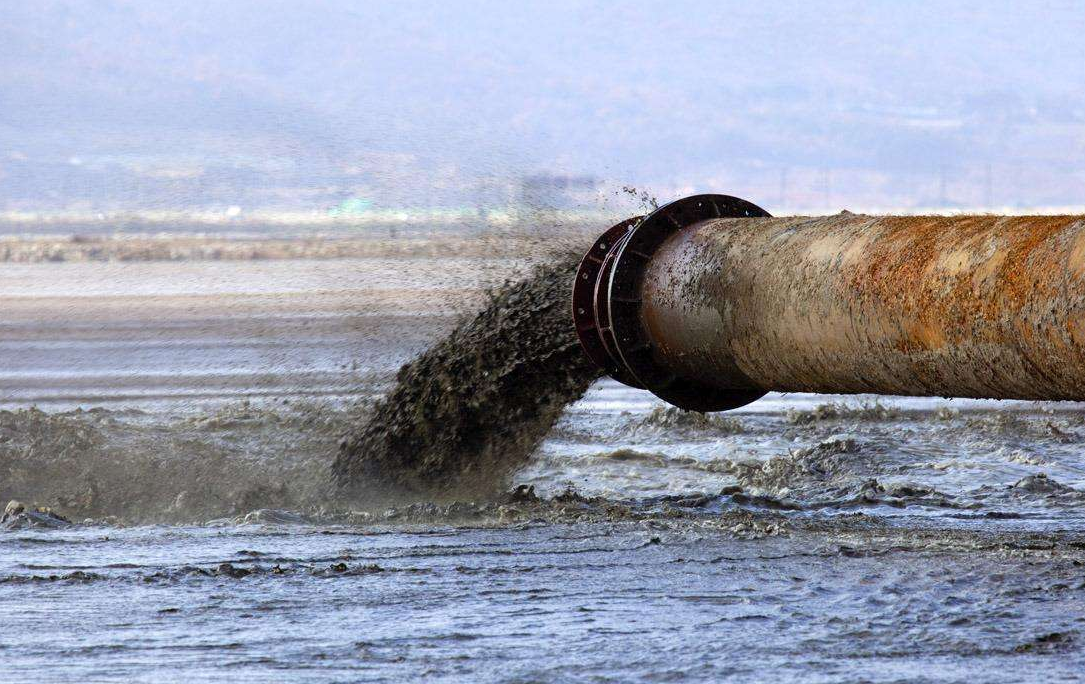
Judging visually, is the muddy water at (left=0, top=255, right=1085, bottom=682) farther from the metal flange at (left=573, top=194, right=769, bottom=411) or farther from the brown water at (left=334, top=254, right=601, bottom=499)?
the metal flange at (left=573, top=194, right=769, bottom=411)

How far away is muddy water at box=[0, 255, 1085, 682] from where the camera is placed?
4.00 meters

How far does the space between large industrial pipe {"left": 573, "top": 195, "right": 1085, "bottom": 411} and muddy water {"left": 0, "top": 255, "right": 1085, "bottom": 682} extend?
0.61 m

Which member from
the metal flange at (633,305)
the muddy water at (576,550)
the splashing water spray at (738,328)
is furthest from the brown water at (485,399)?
the metal flange at (633,305)

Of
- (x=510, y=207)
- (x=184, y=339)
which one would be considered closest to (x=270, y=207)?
(x=184, y=339)

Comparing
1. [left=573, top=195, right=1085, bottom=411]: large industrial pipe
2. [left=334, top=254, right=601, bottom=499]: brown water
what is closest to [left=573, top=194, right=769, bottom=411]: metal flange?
[left=573, top=195, right=1085, bottom=411]: large industrial pipe

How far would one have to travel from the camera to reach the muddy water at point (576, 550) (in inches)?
157

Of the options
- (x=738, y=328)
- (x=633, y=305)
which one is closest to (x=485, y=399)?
(x=633, y=305)

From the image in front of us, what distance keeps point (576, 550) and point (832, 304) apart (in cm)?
126

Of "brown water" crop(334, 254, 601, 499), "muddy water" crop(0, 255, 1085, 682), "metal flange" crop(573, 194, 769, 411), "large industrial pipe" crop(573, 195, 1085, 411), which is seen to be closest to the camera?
"muddy water" crop(0, 255, 1085, 682)

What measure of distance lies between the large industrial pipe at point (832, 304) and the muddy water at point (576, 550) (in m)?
0.61

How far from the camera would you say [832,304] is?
5270 mm

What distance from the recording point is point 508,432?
7039 millimetres

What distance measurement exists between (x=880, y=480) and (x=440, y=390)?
6.82 feet

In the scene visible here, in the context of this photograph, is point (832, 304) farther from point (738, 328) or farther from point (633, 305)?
point (633, 305)
